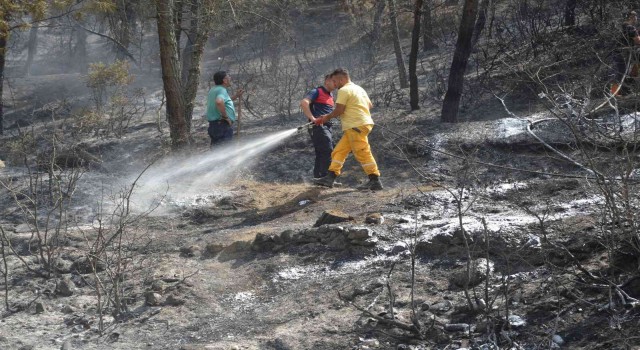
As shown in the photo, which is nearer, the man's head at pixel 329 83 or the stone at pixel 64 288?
the stone at pixel 64 288

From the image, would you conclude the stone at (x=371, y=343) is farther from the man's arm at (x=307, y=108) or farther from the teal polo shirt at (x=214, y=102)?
the teal polo shirt at (x=214, y=102)

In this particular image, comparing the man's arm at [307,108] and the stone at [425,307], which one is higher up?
the man's arm at [307,108]

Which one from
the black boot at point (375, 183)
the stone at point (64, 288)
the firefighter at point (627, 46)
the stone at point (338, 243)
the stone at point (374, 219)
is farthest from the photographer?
the black boot at point (375, 183)

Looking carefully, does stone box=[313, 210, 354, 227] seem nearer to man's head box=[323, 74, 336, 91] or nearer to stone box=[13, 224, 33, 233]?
man's head box=[323, 74, 336, 91]

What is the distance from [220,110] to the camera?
34.3ft

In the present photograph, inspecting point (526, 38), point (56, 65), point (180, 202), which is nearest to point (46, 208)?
point (180, 202)

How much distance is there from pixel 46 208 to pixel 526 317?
5.98 m

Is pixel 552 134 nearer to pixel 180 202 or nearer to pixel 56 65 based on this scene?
pixel 180 202

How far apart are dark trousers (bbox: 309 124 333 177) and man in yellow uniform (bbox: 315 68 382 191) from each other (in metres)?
0.26

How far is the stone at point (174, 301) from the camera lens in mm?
6414

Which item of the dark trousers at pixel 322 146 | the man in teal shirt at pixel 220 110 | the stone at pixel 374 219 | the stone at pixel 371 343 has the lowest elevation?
the stone at pixel 371 343

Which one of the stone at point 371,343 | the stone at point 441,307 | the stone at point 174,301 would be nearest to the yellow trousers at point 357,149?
the stone at point 174,301

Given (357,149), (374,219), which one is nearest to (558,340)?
(374,219)

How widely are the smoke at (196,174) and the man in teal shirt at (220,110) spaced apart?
19cm
